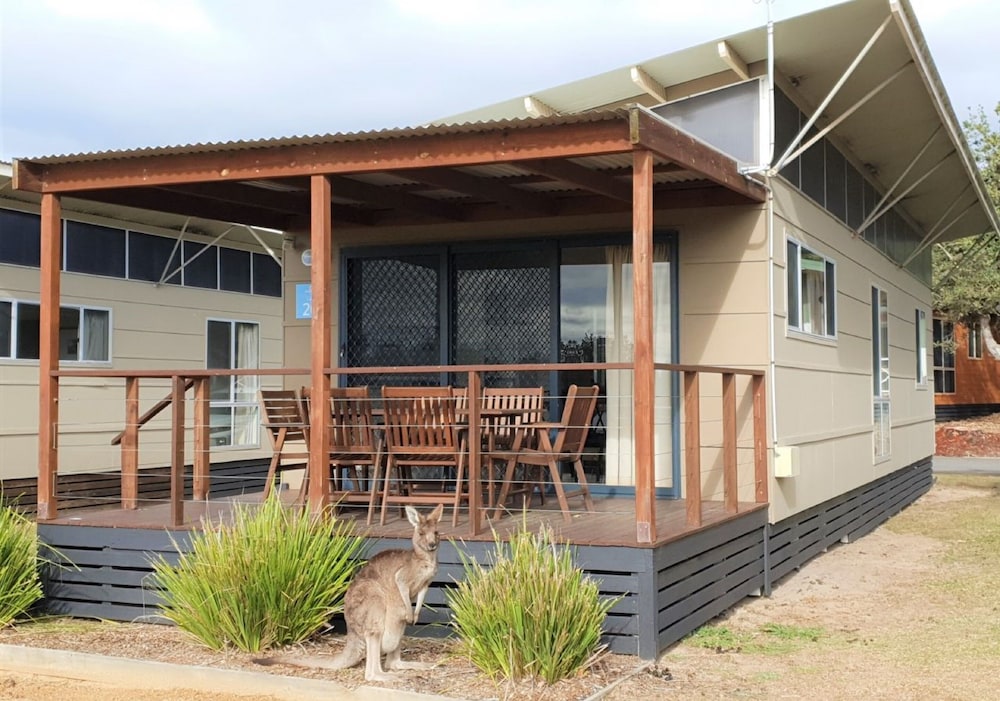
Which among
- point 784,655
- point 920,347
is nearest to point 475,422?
point 784,655

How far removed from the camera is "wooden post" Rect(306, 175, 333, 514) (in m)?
6.61

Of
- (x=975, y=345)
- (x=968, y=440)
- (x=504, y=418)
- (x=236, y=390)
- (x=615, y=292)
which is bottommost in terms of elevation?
(x=968, y=440)

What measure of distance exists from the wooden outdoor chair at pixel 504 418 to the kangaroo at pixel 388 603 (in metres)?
1.48

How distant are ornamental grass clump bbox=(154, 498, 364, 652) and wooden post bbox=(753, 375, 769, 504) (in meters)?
3.07

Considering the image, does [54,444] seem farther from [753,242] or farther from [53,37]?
[53,37]

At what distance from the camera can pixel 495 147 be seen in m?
6.27

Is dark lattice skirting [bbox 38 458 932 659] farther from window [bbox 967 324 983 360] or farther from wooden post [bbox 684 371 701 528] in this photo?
window [bbox 967 324 983 360]

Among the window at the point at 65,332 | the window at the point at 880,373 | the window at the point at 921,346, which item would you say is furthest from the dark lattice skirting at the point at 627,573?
the window at the point at 921,346

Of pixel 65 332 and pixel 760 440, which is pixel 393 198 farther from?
pixel 65 332

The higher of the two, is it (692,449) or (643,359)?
(643,359)

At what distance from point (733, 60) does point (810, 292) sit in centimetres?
209

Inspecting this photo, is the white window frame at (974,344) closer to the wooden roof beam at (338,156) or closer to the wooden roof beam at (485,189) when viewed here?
the wooden roof beam at (485,189)

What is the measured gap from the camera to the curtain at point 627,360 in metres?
8.39

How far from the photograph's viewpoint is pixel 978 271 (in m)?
21.9
